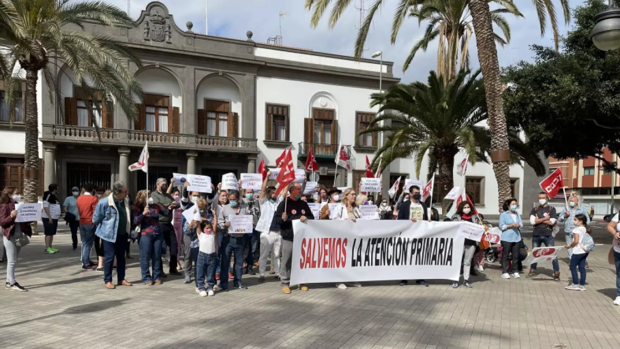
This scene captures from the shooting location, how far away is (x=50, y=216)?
11.1 metres

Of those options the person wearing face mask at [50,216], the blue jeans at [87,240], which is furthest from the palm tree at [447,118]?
the person wearing face mask at [50,216]

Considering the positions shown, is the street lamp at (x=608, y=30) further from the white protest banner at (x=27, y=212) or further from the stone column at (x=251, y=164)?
the stone column at (x=251, y=164)

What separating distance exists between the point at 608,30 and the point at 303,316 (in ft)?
19.3

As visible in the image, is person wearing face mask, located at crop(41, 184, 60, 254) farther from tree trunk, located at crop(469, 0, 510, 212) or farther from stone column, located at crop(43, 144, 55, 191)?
stone column, located at crop(43, 144, 55, 191)

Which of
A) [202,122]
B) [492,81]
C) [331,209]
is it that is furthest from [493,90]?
[202,122]

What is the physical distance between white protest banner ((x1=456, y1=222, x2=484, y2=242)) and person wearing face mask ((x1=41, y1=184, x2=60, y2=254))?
9333 millimetres

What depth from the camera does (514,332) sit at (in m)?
5.85

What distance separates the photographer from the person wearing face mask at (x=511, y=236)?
955 cm

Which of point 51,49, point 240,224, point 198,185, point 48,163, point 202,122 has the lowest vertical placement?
point 240,224

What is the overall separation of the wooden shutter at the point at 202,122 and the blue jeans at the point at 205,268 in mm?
21463

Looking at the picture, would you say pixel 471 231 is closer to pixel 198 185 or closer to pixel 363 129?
pixel 198 185

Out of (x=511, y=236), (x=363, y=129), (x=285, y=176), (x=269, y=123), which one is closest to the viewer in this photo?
(x=285, y=176)

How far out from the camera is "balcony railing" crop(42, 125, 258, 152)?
24.4 m

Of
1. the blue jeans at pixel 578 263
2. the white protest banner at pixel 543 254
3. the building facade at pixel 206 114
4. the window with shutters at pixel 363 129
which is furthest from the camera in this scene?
the window with shutters at pixel 363 129
